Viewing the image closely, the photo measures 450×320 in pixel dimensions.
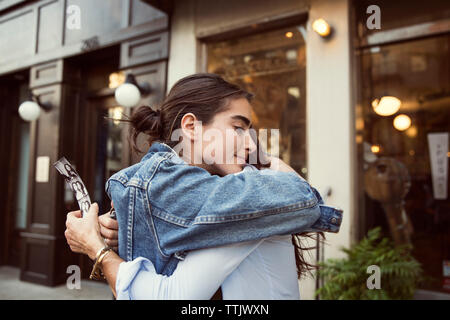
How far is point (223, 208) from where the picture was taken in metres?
1.06

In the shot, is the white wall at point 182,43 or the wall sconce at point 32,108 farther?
the wall sconce at point 32,108

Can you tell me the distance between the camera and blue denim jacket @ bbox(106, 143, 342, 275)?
3.52 feet

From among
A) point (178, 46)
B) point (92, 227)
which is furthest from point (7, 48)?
point (92, 227)

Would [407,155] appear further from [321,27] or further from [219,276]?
[219,276]

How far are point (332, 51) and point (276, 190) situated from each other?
3572 millimetres

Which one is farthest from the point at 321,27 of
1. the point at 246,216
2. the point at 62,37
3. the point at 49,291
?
the point at 49,291

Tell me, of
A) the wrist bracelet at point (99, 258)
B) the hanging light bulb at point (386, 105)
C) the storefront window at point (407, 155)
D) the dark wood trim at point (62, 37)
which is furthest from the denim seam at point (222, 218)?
the dark wood trim at point (62, 37)

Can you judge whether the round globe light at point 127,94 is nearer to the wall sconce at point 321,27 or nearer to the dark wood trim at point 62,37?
the dark wood trim at point 62,37

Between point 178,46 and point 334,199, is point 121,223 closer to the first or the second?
point 334,199

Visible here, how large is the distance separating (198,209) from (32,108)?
623 centimetres

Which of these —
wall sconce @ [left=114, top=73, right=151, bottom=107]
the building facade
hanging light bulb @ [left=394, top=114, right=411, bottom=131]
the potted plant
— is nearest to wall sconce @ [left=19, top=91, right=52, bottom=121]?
the building facade

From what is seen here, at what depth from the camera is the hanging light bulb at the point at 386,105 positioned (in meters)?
4.69

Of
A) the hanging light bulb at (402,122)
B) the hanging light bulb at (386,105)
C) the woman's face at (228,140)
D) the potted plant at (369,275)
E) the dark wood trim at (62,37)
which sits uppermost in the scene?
the dark wood trim at (62,37)

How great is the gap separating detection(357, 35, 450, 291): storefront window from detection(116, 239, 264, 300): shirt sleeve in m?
3.47
